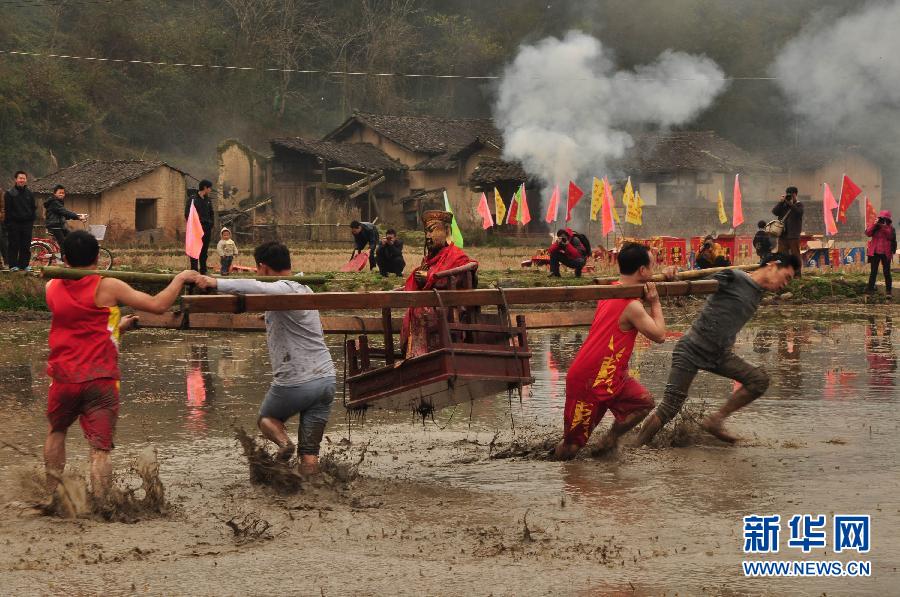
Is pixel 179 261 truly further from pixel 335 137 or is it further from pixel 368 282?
pixel 335 137

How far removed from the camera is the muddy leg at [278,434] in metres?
7.51

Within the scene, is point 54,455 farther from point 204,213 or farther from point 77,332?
point 204,213

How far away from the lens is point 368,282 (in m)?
21.7

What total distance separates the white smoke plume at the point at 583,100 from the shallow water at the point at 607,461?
40621 millimetres

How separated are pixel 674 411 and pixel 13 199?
13770 mm

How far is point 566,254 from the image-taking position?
970 inches

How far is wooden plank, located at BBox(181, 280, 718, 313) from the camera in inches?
272

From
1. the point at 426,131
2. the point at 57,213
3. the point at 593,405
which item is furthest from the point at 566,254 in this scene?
the point at 426,131

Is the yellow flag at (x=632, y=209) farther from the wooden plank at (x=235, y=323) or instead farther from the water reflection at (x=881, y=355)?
the wooden plank at (x=235, y=323)

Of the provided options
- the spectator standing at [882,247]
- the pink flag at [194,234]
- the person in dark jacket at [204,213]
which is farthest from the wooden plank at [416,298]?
the spectator standing at [882,247]

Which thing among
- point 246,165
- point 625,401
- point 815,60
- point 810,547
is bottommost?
point 810,547

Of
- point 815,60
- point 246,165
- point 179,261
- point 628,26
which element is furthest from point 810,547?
point 628,26

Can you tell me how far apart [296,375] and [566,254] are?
57.8 feet

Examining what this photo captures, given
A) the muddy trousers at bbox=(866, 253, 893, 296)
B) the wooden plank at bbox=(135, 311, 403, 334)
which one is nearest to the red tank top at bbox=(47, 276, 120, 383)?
the wooden plank at bbox=(135, 311, 403, 334)
